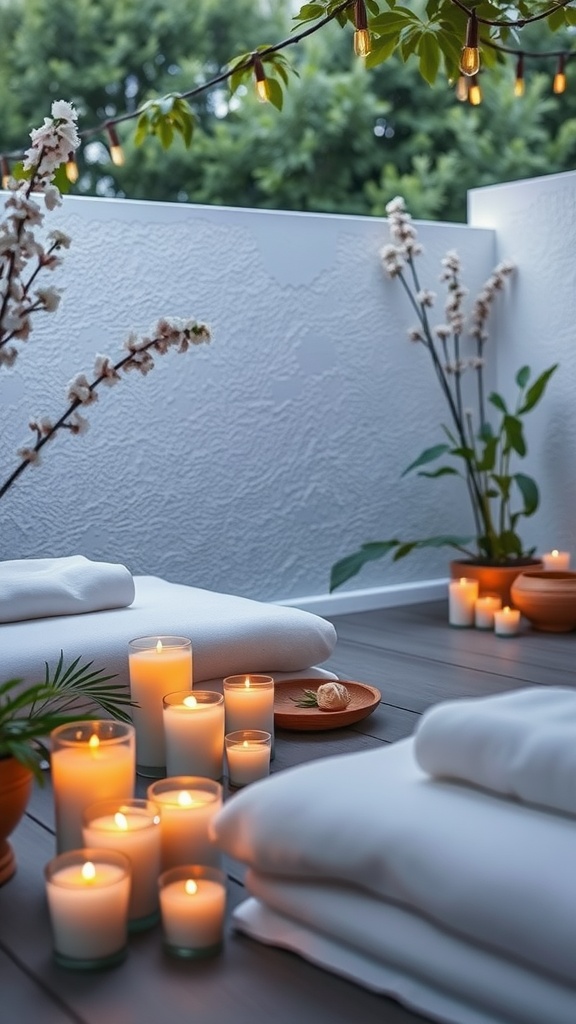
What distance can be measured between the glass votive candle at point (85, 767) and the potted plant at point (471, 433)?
1963 millimetres

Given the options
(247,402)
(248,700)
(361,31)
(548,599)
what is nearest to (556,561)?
(548,599)

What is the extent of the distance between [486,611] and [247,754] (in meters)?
1.62

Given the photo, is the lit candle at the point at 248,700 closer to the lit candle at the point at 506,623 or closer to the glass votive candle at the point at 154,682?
the glass votive candle at the point at 154,682

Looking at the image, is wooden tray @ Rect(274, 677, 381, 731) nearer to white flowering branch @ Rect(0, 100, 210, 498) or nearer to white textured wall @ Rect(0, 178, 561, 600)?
white flowering branch @ Rect(0, 100, 210, 498)

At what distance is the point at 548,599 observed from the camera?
3.17 m

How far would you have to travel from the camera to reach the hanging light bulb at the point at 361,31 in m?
1.80

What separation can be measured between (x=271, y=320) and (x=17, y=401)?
818 millimetres

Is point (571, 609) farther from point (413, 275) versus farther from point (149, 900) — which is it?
point (149, 900)

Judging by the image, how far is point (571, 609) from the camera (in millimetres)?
3166

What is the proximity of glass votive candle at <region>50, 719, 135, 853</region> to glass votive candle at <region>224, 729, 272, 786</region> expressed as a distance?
39cm

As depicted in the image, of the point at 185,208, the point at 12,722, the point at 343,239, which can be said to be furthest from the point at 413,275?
the point at 12,722

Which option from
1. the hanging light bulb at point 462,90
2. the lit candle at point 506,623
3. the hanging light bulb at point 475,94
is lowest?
the lit candle at point 506,623

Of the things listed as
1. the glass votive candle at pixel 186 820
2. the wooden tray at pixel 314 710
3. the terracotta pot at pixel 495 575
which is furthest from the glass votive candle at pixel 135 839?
the terracotta pot at pixel 495 575

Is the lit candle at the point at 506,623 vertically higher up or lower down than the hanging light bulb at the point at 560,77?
lower down
